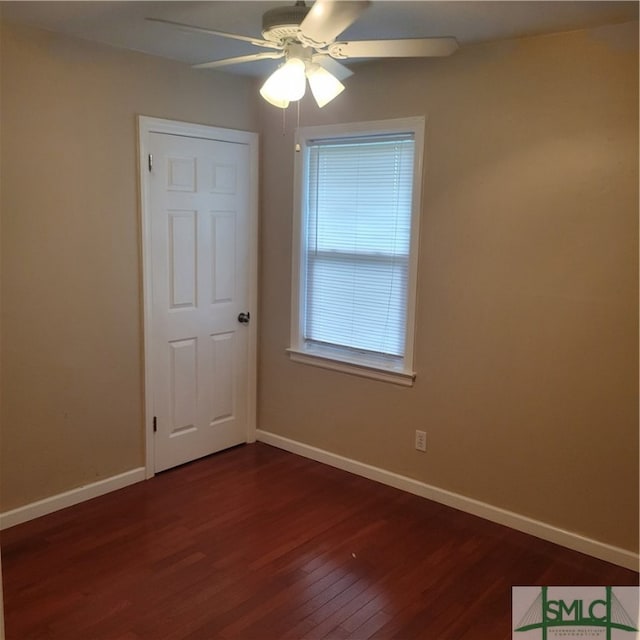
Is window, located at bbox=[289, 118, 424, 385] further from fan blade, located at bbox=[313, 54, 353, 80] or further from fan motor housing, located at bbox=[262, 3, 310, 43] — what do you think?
fan motor housing, located at bbox=[262, 3, 310, 43]

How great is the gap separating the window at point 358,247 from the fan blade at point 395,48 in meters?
0.94

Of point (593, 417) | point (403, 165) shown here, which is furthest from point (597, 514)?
point (403, 165)

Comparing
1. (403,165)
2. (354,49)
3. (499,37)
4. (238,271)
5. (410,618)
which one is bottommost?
(410,618)

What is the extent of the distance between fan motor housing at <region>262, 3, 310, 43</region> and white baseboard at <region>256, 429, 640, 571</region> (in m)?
2.42

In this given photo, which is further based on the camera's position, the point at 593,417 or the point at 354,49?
the point at 593,417

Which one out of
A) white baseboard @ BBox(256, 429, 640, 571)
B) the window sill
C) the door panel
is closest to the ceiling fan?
the door panel

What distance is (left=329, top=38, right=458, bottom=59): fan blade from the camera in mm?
2156

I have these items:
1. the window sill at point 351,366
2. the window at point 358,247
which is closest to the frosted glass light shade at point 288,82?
the window at point 358,247

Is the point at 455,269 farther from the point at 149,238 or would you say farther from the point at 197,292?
the point at 149,238

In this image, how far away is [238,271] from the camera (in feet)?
12.8

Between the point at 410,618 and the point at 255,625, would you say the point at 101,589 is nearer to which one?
the point at 255,625

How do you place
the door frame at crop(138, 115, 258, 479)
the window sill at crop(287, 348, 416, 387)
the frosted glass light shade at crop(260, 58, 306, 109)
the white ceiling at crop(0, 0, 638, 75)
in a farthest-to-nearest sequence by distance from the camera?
1. the window sill at crop(287, 348, 416, 387)
2. the door frame at crop(138, 115, 258, 479)
3. the white ceiling at crop(0, 0, 638, 75)
4. the frosted glass light shade at crop(260, 58, 306, 109)

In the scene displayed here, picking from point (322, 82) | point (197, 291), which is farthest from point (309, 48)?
point (197, 291)

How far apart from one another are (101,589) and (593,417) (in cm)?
230
